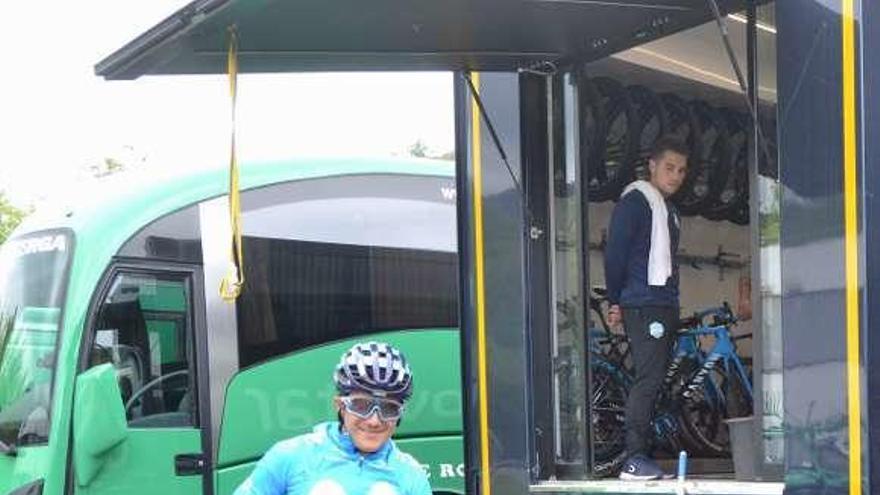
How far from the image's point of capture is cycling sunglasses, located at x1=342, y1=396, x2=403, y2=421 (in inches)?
127

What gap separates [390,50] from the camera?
4.21 metres

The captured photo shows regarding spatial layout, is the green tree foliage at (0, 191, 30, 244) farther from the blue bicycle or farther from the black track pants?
the black track pants

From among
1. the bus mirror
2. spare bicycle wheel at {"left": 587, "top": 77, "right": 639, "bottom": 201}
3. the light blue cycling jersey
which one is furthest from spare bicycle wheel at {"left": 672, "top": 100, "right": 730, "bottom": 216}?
the light blue cycling jersey

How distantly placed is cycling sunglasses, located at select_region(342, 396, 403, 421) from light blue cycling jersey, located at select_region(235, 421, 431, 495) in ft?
0.27

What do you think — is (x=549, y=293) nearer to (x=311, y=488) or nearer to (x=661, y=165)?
(x=661, y=165)

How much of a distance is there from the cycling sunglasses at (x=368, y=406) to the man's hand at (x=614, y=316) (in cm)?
196

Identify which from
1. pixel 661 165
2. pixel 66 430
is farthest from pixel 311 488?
pixel 66 430

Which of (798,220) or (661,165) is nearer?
(798,220)

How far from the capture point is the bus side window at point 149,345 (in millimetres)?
6148

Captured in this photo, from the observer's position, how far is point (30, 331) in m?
6.29

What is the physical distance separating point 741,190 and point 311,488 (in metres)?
4.07

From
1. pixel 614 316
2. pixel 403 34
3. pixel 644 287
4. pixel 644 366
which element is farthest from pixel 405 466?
pixel 614 316

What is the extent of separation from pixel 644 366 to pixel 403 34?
164cm

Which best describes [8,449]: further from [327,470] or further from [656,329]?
[327,470]
